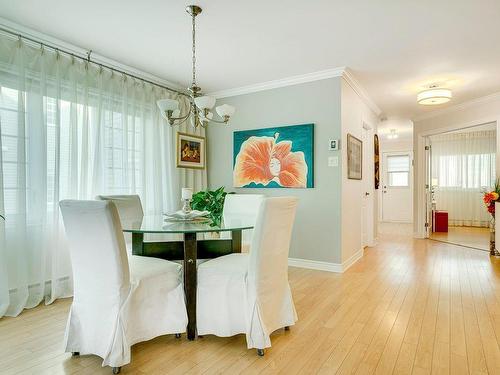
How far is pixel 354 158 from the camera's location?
14.0ft

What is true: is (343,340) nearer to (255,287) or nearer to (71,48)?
(255,287)

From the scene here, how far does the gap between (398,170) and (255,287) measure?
333 inches

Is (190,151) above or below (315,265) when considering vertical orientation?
above

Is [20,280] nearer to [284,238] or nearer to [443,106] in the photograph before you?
[284,238]

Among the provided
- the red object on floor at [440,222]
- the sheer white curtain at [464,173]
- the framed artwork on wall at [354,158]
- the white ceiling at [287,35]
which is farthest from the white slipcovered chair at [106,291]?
the sheer white curtain at [464,173]

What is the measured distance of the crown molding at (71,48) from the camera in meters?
2.65

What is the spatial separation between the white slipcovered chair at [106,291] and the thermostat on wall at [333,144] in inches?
101

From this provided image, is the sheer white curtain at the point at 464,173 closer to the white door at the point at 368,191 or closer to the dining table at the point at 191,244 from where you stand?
the white door at the point at 368,191

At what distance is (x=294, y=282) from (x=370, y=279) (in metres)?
0.86

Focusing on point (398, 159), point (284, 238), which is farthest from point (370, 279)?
point (398, 159)

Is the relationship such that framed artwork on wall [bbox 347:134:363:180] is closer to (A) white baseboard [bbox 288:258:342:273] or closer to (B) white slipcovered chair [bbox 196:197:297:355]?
(A) white baseboard [bbox 288:258:342:273]

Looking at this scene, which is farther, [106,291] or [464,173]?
[464,173]

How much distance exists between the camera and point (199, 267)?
213 centimetres

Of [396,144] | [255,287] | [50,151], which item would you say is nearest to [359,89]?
[255,287]
